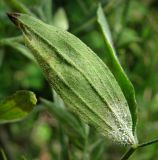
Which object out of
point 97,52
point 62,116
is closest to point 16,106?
point 62,116

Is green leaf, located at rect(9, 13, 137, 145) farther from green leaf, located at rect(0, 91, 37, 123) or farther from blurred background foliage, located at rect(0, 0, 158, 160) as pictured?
blurred background foliage, located at rect(0, 0, 158, 160)

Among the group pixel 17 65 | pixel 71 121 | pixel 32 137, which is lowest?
pixel 32 137

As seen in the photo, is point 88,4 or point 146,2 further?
point 146,2

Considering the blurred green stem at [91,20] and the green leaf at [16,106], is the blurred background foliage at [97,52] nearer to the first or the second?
the blurred green stem at [91,20]

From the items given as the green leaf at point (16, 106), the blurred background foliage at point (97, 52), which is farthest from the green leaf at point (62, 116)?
the green leaf at point (16, 106)

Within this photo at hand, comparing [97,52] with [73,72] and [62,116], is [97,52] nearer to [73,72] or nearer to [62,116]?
[62,116]

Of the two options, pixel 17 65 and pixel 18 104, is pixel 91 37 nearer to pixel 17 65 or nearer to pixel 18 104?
pixel 17 65

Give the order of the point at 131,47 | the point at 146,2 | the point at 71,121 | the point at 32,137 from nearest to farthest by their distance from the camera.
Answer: the point at 71,121
the point at 131,47
the point at 146,2
the point at 32,137

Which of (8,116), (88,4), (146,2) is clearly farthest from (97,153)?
(146,2)
